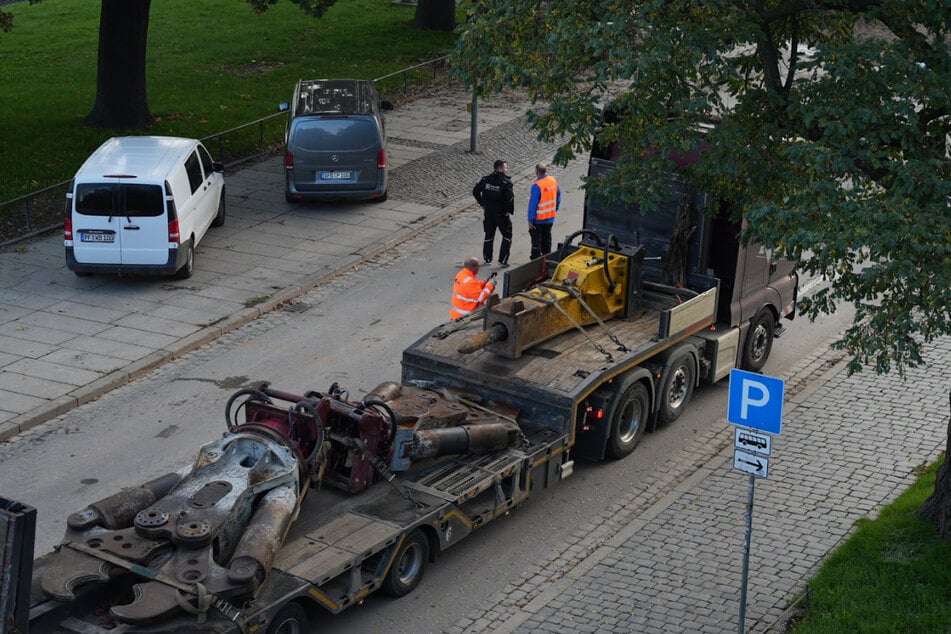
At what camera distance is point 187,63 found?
31.1 metres

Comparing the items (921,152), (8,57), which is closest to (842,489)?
(921,152)

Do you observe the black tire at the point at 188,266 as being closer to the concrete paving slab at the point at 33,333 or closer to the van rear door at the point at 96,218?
the van rear door at the point at 96,218

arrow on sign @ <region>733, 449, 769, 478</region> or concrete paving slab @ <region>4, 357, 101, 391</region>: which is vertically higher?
arrow on sign @ <region>733, 449, 769, 478</region>

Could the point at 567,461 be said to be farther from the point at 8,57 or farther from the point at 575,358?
the point at 8,57

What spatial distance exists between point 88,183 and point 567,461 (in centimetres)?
849

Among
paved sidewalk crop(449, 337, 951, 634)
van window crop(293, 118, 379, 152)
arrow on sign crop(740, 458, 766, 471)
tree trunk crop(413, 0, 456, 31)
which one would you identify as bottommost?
paved sidewalk crop(449, 337, 951, 634)

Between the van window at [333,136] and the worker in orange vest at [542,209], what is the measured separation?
11.9 ft

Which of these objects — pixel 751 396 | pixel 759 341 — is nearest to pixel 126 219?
pixel 759 341

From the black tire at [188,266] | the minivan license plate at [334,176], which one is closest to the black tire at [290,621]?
the black tire at [188,266]

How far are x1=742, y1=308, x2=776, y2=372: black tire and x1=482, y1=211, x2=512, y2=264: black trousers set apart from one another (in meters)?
4.64

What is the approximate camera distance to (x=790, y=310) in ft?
54.9

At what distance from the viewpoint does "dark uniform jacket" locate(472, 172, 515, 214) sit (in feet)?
62.1

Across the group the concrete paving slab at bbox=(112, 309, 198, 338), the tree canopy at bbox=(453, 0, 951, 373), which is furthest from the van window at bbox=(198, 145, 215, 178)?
the tree canopy at bbox=(453, 0, 951, 373)

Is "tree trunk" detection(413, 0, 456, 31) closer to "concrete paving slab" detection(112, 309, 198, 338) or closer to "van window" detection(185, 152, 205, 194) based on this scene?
"van window" detection(185, 152, 205, 194)
